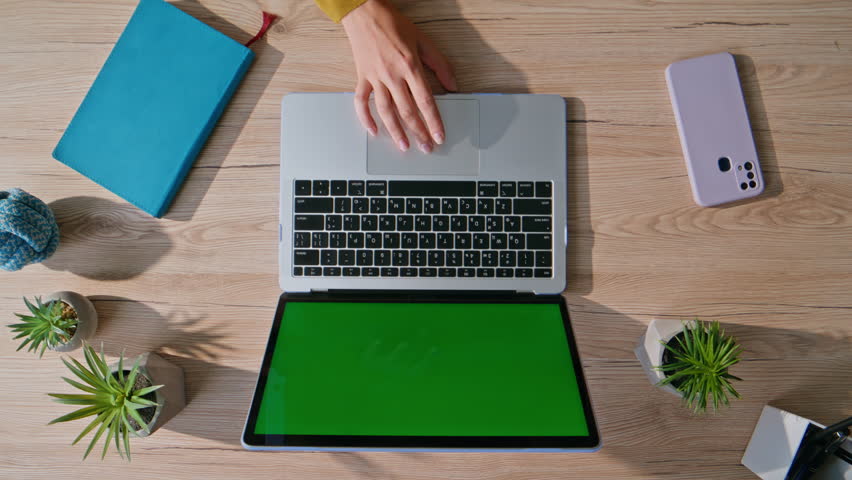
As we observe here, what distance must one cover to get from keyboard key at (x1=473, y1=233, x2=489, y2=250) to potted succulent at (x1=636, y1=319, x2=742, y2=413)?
0.31 meters

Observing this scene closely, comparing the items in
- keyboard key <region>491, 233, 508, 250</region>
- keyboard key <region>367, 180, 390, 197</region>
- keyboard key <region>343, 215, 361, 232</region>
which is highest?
keyboard key <region>367, 180, 390, 197</region>

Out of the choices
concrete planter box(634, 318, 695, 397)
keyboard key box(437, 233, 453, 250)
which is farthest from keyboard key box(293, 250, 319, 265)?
concrete planter box(634, 318, 695, 397)

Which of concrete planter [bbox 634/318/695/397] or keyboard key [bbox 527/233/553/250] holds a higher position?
keyboard key [bbox 527/233/553/250]

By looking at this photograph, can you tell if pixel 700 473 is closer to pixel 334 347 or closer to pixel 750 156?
pixel 750 156

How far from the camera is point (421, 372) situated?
68cm

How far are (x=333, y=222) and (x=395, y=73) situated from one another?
286mm

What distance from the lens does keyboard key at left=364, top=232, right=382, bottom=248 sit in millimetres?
792

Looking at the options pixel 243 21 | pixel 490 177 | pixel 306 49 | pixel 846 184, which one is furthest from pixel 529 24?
pixel 846 184

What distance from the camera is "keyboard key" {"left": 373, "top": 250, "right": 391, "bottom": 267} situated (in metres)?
0.79

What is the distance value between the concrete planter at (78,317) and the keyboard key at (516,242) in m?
0.74

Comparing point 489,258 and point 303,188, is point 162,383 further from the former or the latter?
point 489,258

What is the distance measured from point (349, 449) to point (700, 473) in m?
0.63

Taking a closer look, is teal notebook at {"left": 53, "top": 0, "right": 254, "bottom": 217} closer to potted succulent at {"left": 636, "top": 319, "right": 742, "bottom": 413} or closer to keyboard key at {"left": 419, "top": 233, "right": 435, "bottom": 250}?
keyboard key at {"left": 419, "top": 233, "right": 435, "bottom": 250}

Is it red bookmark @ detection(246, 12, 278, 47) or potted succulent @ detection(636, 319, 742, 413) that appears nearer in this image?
potted succulent @ detection(636, 319, 742, 413)
